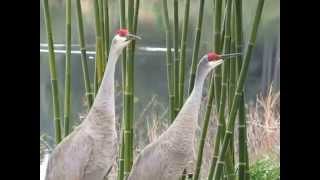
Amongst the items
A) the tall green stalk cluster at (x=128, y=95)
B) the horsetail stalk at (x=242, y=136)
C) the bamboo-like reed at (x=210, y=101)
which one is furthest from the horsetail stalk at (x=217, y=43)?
the tall green stalk cluster at (x=128, y=95)

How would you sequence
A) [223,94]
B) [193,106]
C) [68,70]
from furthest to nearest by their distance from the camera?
[68,70]
[223,94]
[193,106]

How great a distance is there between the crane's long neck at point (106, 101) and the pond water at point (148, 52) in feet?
0.52

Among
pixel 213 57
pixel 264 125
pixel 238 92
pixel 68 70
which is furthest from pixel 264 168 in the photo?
pixel 68 70

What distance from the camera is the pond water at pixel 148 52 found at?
8.61 ft

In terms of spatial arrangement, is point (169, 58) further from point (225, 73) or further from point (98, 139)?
point (98, 139)

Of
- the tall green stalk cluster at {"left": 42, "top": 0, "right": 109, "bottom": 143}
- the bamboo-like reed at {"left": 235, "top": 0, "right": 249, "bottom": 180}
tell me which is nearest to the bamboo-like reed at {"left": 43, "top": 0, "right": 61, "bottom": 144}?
the tall green stalk cluster at {"left": 42, "top": 0, "right": 109, "bottom": 143}

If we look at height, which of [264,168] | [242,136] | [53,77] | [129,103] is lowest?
[264,168]

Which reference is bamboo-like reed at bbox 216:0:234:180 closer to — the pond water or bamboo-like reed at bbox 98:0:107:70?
the pond water

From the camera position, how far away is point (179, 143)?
2428 millimetres

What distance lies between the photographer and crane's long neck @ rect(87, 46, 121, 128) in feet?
8.05

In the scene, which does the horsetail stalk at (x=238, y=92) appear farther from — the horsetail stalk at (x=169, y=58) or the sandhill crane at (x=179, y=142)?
the horsetail stalk at (x=169, y=58)

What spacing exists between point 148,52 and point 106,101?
32 cm

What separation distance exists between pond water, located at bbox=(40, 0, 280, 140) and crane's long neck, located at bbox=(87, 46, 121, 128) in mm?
159
